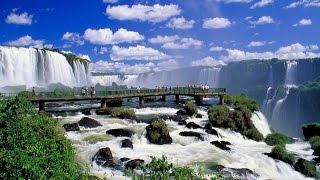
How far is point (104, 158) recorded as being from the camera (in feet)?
117

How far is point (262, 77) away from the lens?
19562 centimetres

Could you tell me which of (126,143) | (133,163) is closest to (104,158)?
(133,163)

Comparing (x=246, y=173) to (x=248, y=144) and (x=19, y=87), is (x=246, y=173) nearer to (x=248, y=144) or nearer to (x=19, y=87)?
(x=248, y=144)

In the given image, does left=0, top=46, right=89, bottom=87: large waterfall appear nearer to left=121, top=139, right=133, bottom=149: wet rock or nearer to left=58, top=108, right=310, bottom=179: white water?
left=58, top=108, right=310, bottom=179: white water

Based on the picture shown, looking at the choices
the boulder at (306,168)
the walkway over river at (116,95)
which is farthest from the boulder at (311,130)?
the walkway over river at (116,95)

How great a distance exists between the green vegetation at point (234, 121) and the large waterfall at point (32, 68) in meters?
57.6

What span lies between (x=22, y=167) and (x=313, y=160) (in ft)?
97.4

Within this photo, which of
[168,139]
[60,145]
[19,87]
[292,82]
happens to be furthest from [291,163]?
[292,82]

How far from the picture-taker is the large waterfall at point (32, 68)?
9938 cm

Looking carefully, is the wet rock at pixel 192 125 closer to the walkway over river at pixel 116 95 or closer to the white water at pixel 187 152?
the white water at pixel 187 152

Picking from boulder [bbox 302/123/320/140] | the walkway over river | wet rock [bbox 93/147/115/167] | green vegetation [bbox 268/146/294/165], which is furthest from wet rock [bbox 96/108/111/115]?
green vegetation [bbox 268/146/294/165]

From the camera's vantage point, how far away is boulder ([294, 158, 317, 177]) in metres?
37.6

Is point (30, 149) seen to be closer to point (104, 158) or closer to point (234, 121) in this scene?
point (104, 158)

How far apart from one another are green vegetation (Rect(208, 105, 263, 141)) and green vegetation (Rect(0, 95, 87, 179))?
2662cm
